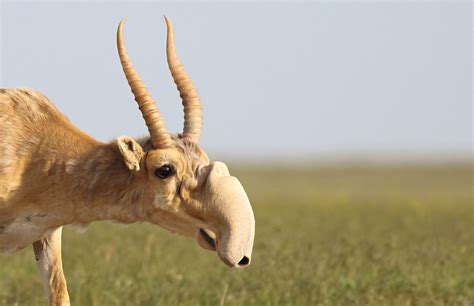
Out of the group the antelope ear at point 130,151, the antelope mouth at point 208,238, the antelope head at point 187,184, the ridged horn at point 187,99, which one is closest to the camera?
the antelope head at point 187,184

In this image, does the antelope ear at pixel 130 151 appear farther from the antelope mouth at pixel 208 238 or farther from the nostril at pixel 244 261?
the nostril at pixel 244 261

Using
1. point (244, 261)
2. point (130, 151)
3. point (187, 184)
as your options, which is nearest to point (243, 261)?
point (244, 261)

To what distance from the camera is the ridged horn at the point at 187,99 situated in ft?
25.1

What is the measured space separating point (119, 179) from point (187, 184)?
0.64 metres

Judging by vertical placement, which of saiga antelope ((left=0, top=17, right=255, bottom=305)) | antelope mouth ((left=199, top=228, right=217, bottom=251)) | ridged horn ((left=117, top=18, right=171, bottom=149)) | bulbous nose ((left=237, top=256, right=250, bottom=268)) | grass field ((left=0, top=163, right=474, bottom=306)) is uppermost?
ridged horn ((left=117, top=18, right=171, bottom=149))

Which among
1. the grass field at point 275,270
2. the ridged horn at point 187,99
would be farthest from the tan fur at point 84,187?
the grass field at point 275,270

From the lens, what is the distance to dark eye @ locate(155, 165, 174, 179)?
7336 millimetres

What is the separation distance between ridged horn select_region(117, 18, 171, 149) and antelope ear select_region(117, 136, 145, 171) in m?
0.15

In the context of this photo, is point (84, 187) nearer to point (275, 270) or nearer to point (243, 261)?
point (243, 261)

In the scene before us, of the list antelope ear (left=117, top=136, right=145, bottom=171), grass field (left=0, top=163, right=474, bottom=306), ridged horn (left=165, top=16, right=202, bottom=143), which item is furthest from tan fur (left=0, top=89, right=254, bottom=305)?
grass field (left=0, top=163, right=474, bottom=306)

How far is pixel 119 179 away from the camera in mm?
7613

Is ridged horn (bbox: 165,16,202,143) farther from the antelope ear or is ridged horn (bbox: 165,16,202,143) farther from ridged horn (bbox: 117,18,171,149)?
the antelope ear

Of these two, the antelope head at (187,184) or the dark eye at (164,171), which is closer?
the antelope head at (187,184)

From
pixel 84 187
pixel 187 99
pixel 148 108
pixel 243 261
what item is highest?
pixel 187 99
